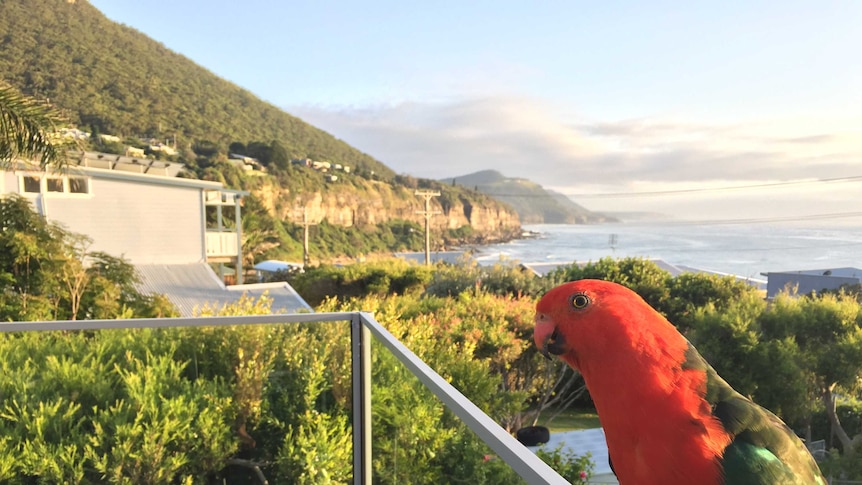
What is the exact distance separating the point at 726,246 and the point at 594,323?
141ft

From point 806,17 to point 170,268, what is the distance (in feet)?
47.9

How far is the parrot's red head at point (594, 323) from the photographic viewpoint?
875 mm

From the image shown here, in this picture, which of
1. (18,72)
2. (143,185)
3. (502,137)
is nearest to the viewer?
(143,185)

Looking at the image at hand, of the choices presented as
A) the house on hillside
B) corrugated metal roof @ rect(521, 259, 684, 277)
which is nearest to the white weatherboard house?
corrugated metal roof @ rect(521, 259, 684, 277)

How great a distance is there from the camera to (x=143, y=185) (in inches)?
484

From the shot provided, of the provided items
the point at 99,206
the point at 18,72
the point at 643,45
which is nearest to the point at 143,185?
the point at 99,206

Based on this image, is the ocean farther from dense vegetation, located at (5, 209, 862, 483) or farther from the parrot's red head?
the parrot's red head

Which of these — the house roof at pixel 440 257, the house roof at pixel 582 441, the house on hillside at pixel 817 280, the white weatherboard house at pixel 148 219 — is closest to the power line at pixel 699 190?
the house on hillside at pixel 817 280

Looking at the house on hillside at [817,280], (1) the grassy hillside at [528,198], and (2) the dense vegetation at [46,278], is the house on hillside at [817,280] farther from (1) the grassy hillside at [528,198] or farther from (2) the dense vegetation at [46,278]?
(1) the grassy hillside at [528,198]

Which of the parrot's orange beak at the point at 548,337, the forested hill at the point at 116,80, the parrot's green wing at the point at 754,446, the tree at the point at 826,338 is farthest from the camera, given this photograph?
the forested hill at the point at 116,80

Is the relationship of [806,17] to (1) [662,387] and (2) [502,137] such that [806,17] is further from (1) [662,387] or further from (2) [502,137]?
(2) [502,137]

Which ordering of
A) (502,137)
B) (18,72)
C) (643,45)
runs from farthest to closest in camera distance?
(502,137) < (18,72) < (643,45)

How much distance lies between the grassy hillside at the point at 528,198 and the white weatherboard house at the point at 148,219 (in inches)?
1822

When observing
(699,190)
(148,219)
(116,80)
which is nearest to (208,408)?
(148,219)
